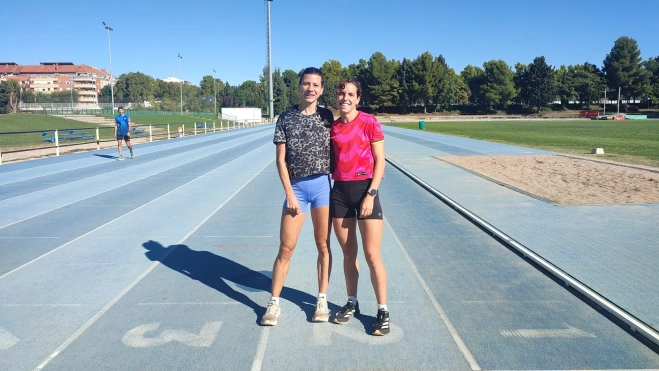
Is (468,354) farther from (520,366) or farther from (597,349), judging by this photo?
(597,349)

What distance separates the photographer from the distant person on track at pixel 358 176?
3742mm

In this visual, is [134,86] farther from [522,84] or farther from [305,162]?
[305,162]

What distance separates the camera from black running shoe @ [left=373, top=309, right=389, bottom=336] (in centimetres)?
376

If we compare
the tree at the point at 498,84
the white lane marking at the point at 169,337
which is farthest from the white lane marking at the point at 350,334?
the tree at the point at 498,84

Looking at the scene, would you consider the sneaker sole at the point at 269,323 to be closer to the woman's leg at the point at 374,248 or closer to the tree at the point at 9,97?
the woman's leg at the point at 374,248

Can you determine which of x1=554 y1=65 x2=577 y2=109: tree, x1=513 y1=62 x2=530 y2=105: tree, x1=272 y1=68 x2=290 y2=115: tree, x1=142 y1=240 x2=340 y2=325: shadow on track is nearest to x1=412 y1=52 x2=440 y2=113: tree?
x1=513 y1=62 x2=530 y2=105: tree

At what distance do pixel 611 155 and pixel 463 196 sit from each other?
12.1m

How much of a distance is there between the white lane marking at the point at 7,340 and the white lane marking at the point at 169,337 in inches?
29.4

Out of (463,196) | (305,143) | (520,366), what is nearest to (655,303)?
(520,366)

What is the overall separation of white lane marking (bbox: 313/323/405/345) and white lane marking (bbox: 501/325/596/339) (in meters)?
0.78

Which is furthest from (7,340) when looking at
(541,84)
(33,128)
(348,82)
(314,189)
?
(541,84)

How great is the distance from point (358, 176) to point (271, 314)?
126 cm

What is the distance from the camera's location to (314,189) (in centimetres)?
388

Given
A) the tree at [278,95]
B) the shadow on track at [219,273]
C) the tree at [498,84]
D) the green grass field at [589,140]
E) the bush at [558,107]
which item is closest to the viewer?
the shadow on track at [219,273]
